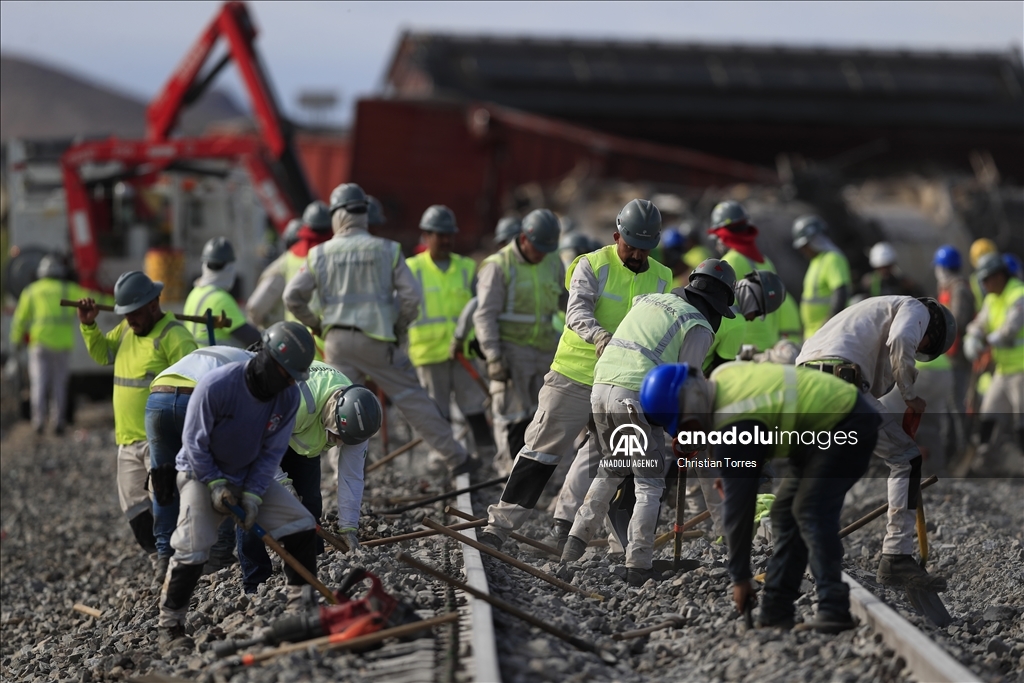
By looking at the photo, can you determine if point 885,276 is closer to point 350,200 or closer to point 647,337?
point 350,200

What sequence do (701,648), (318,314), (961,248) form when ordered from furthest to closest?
(961,248), (318,314), (701,648)

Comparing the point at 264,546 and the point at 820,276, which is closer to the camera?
the point at 264,546

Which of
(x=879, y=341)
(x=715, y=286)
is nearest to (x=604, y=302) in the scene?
(x=715, y=286)

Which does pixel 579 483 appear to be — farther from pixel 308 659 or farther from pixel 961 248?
pixel 961 248

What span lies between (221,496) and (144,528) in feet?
8.11

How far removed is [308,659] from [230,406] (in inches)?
51.1

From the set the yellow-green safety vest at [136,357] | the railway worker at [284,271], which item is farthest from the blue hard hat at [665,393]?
the railway worker at [284,271]

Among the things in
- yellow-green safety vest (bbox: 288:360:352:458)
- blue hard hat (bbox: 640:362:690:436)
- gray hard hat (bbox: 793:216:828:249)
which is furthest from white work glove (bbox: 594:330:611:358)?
gray hard hat (bbox: 793:216:828:249)

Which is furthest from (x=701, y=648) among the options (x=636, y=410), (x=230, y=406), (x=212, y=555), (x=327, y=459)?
(x=327, y=459)

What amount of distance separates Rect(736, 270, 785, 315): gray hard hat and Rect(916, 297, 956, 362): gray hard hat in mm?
1183

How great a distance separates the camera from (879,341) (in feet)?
22.5

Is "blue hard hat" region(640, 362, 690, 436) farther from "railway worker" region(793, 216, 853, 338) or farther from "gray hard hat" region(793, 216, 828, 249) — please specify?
"gray hard hat" region(793, 216, 828, 249)

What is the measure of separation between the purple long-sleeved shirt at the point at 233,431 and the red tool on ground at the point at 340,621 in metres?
0.79

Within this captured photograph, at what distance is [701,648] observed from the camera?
19.2 feet
